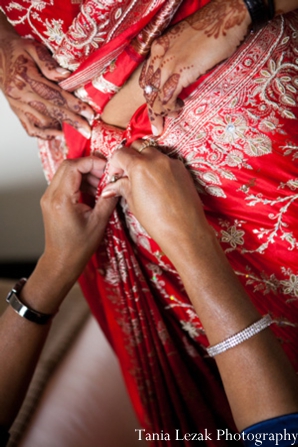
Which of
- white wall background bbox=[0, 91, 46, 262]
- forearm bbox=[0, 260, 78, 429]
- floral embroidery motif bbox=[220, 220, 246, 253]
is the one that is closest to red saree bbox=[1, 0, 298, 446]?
floral embroidery motif bbox=[220, 220, 246, 253]

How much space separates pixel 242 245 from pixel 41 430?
671 millimetres

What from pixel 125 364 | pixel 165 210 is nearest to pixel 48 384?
pixel 125 364

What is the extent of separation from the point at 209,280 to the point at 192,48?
344 millimetres

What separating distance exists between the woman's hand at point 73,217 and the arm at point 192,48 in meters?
0.19

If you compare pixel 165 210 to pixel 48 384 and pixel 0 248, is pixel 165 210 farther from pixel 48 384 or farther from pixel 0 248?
pixel 0 248

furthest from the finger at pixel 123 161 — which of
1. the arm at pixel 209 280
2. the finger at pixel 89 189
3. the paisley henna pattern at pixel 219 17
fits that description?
the paisley henna pattern at pixel 219 17

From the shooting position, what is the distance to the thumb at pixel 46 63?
78 cm

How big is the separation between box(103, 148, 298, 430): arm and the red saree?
0.06 metres

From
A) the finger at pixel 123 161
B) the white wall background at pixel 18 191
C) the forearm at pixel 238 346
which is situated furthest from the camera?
the white wall background at pixel 18 191

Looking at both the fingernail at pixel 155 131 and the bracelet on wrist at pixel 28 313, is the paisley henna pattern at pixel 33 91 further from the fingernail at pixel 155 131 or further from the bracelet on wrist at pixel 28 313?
the bracelet on wrist at pixel 28 313

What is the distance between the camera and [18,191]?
4.73 ft

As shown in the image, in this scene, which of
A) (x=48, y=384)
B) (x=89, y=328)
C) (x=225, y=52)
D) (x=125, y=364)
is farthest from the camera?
(x=89, y=328)

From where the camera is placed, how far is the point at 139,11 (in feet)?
2.04

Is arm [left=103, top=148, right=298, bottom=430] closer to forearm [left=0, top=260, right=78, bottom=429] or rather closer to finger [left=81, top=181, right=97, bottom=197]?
finger [left=81, top=181, right=97, bottom=197]
